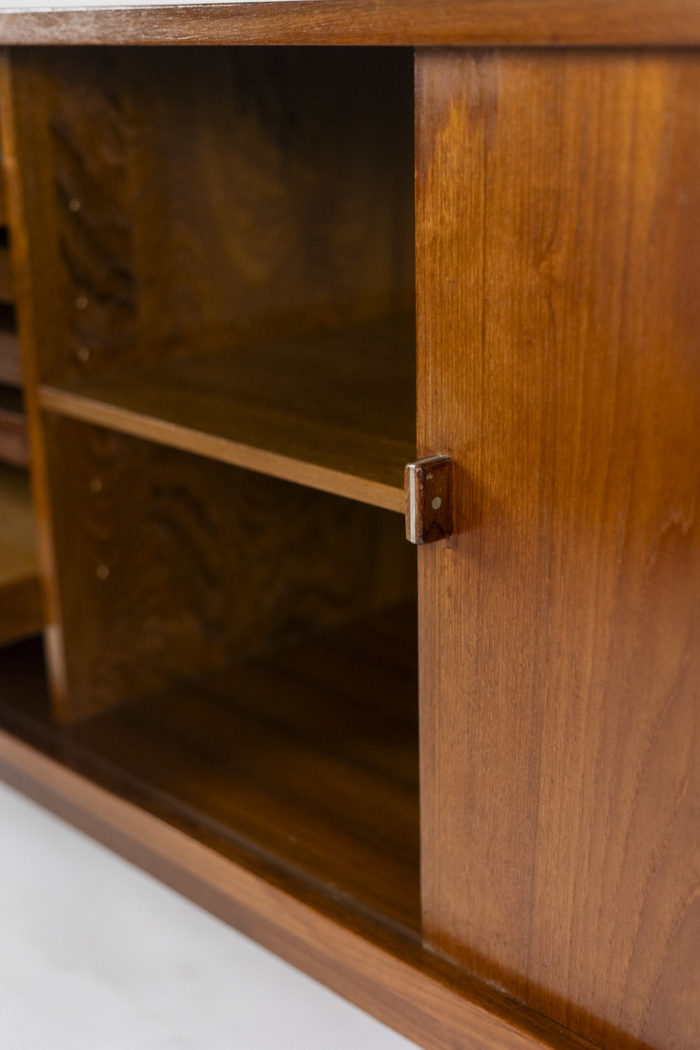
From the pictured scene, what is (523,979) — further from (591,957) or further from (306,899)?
(306,899)

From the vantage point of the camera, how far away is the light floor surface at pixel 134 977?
0.84m

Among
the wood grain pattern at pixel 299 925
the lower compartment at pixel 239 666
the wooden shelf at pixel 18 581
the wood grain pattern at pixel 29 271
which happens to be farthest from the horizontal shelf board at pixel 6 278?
the wood grain pattern at pixel 299 925

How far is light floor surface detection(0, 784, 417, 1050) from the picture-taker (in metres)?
0.84

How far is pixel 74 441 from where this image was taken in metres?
1.05

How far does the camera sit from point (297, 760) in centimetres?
106

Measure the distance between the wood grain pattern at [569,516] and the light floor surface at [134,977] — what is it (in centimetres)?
19

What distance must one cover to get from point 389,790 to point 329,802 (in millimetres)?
52

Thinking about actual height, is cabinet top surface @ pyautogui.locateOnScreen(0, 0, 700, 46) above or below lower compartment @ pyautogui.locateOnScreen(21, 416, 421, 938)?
above

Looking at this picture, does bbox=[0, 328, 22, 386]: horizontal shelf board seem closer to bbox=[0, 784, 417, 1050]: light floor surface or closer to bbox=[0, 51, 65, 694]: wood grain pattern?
bbox=[0, 51, 65, 694]: wood grain pattern

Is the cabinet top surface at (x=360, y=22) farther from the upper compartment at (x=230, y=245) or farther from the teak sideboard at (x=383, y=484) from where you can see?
the upper compartment at (x=230, y=245)

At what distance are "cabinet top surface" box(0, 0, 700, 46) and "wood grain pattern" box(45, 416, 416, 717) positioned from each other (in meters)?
0.32

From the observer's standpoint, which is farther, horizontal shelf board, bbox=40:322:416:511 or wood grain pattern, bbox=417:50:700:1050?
horizontal shelf board, bbox=40:322:416:511

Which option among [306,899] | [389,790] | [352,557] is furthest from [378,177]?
[306,899]

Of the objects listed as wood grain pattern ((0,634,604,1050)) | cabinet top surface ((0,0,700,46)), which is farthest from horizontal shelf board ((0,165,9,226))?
wood grain pattern ((0,634,604,1050))
